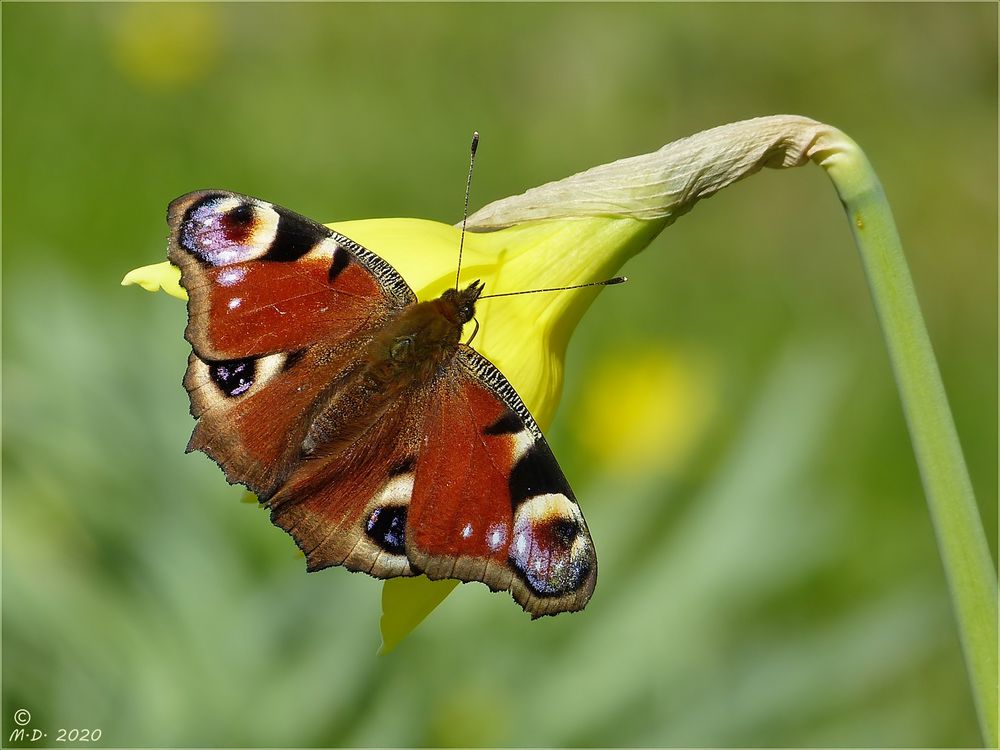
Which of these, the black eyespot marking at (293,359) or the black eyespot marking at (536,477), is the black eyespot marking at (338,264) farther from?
the black eyespot marking at (536,477)

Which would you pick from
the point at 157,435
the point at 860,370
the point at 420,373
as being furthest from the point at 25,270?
the point at 860,370

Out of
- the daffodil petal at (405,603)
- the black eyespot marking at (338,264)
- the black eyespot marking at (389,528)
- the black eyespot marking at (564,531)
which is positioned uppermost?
the black eyespot marking at (338,264)

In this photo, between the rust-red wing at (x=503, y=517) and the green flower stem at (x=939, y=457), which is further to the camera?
the rust-red wing at (x=503, y=517)

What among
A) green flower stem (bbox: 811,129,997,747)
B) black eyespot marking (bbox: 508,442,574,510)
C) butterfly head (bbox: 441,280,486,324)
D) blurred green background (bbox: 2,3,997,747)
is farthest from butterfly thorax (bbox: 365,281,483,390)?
blurred green background (bbox: 2,3,997,747)

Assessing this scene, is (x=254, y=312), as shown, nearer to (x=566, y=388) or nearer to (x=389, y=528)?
(x=389, y=528)

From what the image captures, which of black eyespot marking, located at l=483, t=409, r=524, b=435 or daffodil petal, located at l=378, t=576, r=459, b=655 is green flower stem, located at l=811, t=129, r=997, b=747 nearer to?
black eyespot marking, located at l=483, t=409, r=524, b=435

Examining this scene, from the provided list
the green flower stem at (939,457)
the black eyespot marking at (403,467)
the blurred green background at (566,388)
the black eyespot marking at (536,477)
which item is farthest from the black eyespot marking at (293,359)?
the blurred green background at (566,388)

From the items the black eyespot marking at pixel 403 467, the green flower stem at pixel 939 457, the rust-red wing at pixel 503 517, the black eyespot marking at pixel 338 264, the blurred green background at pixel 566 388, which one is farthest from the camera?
the blurred green background at pixel 566 388

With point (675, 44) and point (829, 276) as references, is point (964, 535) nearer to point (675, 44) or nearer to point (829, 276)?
point (829, 276)
